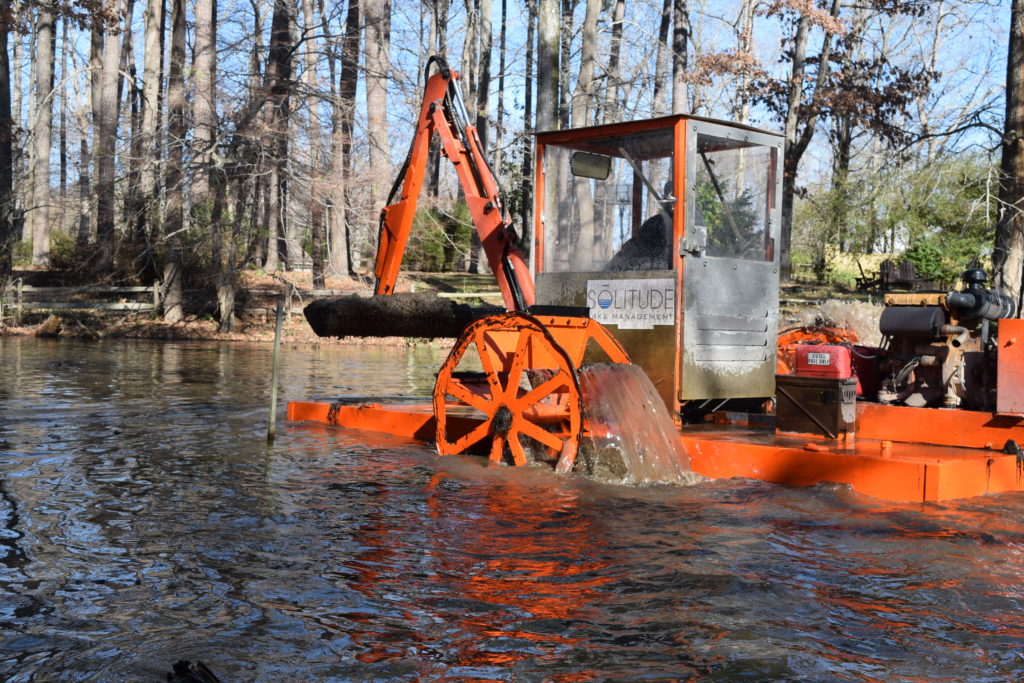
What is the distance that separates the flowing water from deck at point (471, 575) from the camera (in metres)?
4.61

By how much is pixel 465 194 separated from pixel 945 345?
16.1 ft

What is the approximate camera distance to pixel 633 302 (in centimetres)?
916

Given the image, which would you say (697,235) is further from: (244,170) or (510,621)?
(244,170)

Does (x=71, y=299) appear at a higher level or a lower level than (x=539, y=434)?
higher

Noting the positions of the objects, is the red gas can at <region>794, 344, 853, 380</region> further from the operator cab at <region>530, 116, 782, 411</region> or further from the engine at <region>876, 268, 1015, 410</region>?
the engine at <region>876, 268, 1015, 410</region>

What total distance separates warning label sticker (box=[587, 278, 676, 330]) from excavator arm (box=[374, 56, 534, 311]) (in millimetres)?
1177

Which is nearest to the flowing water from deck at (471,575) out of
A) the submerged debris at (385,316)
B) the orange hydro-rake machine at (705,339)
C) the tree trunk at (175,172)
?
the orange hydro-rake machine at (705,339)

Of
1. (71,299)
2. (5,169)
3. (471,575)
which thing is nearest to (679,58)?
(71,299)

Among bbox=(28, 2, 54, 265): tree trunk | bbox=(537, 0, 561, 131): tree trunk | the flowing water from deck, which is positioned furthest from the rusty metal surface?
bbox=(28, 2, 54, 265): tree trunk

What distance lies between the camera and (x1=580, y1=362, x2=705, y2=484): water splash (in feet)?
26.7

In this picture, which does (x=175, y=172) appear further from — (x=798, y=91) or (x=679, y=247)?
(x=679, y=247)

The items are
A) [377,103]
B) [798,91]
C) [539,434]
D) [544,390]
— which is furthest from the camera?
[377,103]

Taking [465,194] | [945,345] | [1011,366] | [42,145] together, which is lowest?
[1011,366]

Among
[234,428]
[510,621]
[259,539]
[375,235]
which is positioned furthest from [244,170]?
[510,621]
